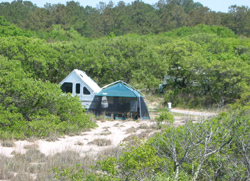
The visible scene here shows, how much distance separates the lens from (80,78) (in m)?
19.7

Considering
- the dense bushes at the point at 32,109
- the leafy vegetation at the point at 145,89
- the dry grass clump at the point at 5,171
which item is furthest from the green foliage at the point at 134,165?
the dense bushes at the point at 32,109

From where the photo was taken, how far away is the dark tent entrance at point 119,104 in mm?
17844

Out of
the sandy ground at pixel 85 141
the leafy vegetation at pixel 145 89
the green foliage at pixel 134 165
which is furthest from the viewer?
the sandy ground at pixel 85 141

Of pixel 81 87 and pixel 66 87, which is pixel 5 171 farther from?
pixel 66 87

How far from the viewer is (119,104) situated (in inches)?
710

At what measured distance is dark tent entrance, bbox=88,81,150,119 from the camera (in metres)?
17.8

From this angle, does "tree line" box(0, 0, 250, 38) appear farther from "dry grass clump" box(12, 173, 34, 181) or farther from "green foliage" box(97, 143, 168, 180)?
"green foliage" box(97, 143, 168, 180)

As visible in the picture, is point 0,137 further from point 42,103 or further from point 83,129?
point 83,129

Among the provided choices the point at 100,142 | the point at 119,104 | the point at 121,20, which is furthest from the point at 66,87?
the point at 121,20

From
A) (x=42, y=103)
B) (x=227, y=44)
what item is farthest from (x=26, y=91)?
(x=227, y=44)

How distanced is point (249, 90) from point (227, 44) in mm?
20782

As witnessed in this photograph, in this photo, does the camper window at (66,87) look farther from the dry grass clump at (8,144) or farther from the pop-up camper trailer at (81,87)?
the dry grass clump at (8,144)

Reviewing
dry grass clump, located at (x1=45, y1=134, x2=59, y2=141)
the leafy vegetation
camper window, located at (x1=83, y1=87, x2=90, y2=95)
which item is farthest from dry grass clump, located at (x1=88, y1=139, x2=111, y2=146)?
camper window, located at (x1=83, y1=87, x2=90, y2=95)

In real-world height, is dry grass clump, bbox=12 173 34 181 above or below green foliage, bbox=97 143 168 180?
below
